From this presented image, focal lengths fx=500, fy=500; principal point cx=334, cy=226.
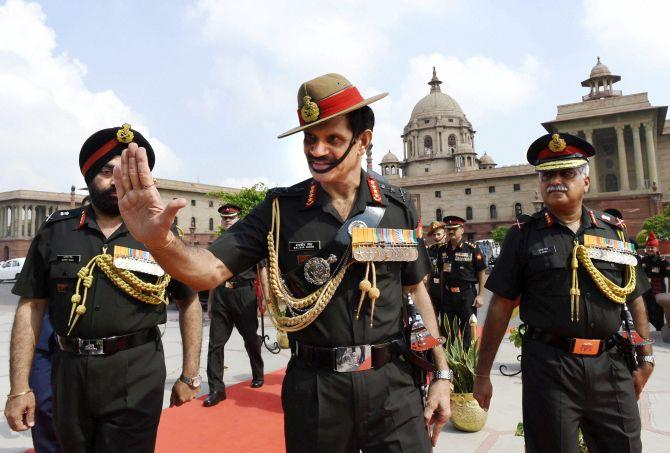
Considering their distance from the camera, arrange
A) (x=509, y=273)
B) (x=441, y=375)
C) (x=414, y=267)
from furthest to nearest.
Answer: (x=509, y=273), (x=414, y=267), (x=441, y=375)

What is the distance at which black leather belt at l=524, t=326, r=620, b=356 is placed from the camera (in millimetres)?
2779

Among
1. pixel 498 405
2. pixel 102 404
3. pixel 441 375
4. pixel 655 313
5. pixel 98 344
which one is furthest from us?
pixel 655 313

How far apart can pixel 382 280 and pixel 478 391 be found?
1.30m

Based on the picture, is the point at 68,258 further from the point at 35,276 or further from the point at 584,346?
the point at 584,346

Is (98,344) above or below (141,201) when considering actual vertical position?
below

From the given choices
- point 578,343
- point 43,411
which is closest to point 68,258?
point 43,411

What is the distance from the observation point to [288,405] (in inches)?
86.4

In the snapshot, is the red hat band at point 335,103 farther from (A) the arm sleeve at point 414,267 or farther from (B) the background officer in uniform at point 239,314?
(B) the background officer in uniform at point 239,314

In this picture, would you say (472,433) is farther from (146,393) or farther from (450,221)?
(450,221)

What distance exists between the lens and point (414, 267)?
2.52 m

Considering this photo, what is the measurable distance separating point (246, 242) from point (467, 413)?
3212 millimetres

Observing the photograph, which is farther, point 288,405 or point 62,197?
point 62,197

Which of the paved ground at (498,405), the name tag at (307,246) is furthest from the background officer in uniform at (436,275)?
the name tag at (307,246)

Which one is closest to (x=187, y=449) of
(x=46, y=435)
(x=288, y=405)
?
(x=46, y=435)
